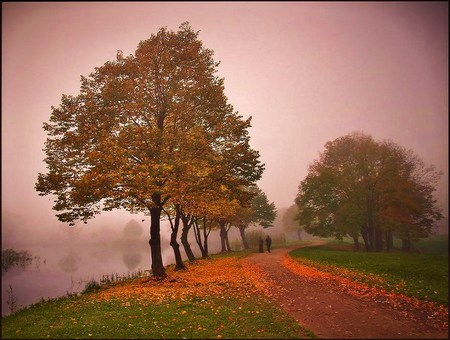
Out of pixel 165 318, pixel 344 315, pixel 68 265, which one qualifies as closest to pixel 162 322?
pixel 165 318

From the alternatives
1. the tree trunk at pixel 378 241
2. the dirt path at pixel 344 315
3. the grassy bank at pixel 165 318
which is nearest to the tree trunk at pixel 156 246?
the grassy bank at pixel 165 318

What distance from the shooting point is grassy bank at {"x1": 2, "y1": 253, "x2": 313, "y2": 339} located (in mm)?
8422

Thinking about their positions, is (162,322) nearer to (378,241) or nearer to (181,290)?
(181,290)

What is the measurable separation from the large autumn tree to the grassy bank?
5697 millimetres

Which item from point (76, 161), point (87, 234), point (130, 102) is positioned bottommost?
point (87, 234)

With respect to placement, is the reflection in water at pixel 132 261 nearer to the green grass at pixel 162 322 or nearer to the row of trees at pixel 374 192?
the row of trees at pixel 374 192

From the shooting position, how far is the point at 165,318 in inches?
383

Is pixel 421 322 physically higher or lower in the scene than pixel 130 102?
lower

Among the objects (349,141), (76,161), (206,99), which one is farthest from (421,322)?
(349,141)

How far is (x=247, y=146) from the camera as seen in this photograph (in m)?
17.8

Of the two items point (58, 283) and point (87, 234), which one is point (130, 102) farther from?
point (87, 234)

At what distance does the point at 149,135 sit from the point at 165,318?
10.2 meters

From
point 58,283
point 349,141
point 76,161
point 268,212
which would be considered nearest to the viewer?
point 76,161

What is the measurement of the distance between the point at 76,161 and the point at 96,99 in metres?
4.65
